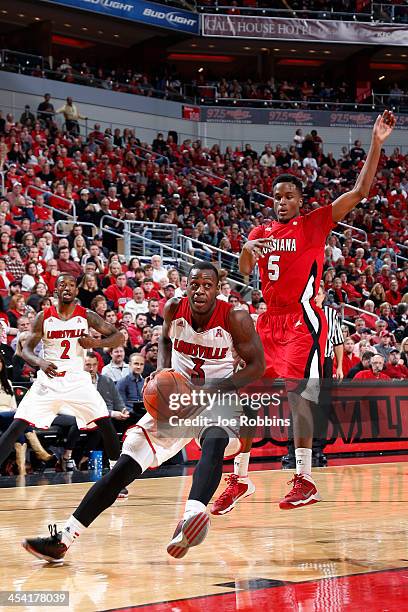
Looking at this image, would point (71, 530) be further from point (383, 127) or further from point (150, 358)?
point (150, 358)

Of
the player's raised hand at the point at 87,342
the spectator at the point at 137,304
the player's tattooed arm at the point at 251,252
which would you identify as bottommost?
the spectator at the point at 137,304

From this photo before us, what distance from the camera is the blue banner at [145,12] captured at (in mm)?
28009

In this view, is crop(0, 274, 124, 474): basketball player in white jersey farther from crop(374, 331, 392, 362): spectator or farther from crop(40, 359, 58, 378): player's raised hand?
crop(374, 331, 392, 362): spectator

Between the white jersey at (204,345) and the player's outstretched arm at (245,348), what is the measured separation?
6 cm

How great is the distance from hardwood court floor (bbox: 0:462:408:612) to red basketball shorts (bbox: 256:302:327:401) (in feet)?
3.66

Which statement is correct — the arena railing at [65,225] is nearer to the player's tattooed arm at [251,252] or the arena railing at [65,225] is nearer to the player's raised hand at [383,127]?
the player's tattooed arm at [251,252]

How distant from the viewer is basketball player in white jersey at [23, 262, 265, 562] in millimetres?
5320

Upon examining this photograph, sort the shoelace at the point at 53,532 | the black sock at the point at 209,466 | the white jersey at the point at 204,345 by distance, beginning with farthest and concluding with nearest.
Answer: the white jersey at the point at 204,345, the shoelace at the point at 53,532, the black sock at the point at 209,466

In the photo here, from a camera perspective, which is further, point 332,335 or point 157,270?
point 157,270

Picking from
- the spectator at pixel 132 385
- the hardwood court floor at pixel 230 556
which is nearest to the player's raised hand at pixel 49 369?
the hardwood court floor at pixel 230 556

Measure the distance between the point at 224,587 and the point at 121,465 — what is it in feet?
2.79

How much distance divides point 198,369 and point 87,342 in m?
3.42

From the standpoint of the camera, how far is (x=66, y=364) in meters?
8.88

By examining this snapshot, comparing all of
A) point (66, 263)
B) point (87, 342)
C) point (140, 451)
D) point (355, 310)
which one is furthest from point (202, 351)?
point (355, 310)
